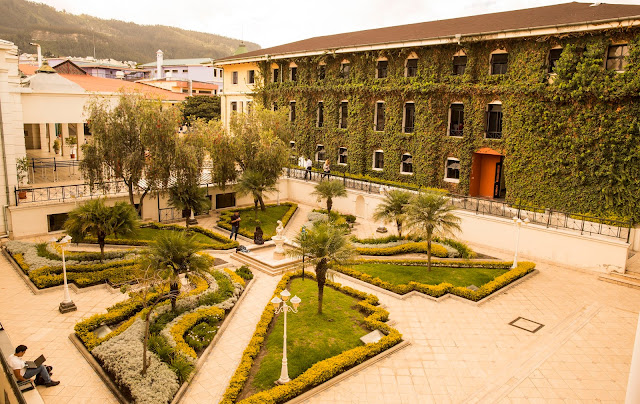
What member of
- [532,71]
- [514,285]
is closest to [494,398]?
[514,285]

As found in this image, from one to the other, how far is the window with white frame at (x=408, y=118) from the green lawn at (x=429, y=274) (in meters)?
13.4

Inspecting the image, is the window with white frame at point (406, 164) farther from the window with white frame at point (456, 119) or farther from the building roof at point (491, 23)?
the building roof at point (491, 23)

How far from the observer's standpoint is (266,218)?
2697 centimetres

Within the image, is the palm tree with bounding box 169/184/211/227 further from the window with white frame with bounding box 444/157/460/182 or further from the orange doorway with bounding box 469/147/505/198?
the orange doorway with bounding box 469/147/505/198

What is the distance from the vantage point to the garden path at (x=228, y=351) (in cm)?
1077

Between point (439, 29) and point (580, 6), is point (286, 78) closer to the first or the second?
point (439, 29)

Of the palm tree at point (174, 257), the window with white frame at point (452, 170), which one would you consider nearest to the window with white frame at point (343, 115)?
the window with white frame at point (452, 170)

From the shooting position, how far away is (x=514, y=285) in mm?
17938

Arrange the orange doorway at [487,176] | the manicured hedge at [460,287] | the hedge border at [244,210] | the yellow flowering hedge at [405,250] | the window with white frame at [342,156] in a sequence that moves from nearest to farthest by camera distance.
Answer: the manicured hedge at [460,287] → the yellow flowering hedge at [405,250] → the hedge border at [244,210] → the orange doorway at [487,176] → the window with white frame at [342,156]

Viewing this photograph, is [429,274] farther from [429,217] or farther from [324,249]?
[324,249]

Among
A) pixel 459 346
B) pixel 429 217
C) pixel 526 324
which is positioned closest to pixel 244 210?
pixel 429 217

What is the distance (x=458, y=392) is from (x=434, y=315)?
4.29 meters

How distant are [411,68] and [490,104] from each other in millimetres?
6287

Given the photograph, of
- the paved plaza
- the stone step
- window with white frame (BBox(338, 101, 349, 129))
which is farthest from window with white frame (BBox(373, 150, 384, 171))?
the stone step
